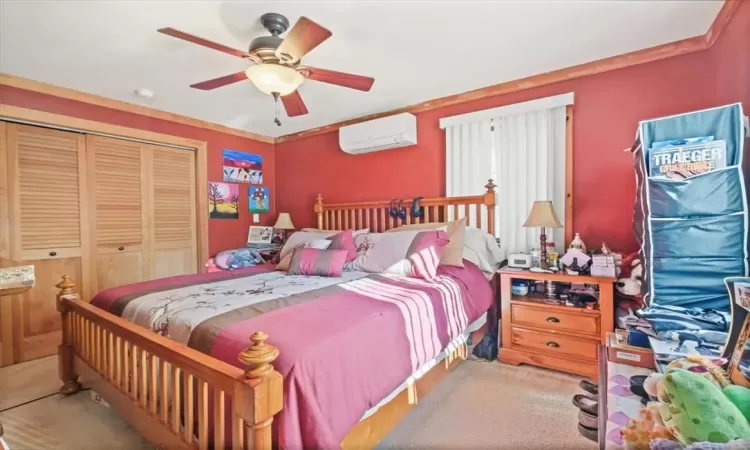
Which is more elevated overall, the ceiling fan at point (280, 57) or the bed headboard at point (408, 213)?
the ceiling fan at point (280, 57)

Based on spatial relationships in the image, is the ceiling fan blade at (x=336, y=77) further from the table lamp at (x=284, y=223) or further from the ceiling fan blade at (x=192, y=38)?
the table lamp at (x=284, y=223)

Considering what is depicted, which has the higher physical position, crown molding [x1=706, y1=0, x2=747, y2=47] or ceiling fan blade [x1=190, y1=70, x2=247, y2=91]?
crown molding [x1=706, y1=0, x2=747, y2=47]

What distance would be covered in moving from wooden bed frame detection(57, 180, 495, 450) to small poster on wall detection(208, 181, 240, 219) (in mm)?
1821

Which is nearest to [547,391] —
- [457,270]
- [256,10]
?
[457,270]

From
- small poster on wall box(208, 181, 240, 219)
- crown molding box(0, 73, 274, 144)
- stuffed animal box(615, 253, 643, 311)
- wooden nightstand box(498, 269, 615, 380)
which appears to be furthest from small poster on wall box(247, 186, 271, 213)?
stuffed animal box(615, 253, 643, 311)

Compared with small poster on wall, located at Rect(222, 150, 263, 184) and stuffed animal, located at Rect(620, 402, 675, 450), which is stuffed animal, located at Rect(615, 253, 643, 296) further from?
small poster on wall, located at Rect(222, 150, 263, 184)

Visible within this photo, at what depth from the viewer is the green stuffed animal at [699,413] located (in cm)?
61

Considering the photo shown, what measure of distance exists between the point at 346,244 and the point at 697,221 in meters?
2.14

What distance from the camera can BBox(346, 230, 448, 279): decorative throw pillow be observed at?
2367 millimetres

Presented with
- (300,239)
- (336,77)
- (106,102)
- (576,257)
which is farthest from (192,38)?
(576,257)

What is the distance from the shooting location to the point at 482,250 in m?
2.64

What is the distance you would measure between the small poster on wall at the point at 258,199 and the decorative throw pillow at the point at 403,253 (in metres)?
2.05

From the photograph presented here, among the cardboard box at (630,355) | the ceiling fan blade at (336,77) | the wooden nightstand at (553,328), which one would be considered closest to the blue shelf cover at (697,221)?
the cardboard box at (630,355)

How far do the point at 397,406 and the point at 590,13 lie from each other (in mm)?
2309
